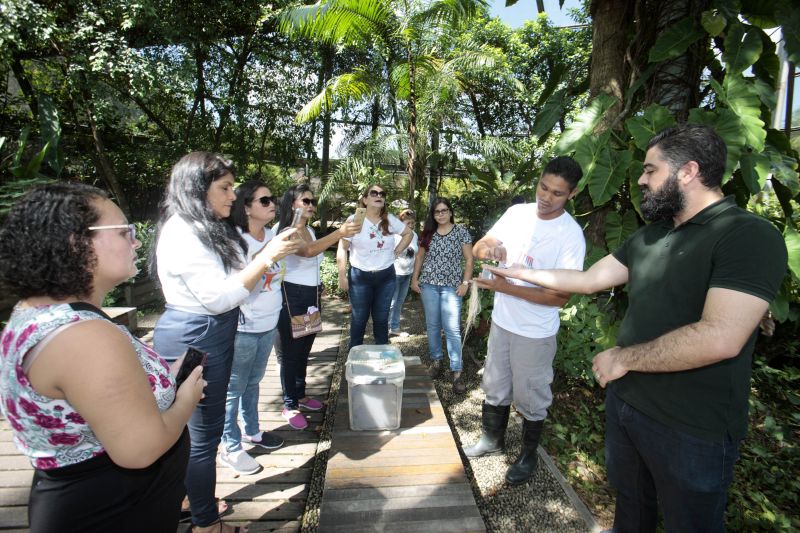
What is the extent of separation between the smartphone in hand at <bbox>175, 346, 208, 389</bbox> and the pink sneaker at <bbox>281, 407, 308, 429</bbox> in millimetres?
1958

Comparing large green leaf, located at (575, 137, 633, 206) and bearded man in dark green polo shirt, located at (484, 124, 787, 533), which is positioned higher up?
large green leaf, located at (575, 137, 633, 206)

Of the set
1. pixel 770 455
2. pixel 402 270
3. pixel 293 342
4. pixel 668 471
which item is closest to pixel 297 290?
pixel 293 342

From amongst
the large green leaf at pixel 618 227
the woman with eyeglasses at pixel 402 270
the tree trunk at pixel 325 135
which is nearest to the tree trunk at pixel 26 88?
the tree trunk at pixel 325 135

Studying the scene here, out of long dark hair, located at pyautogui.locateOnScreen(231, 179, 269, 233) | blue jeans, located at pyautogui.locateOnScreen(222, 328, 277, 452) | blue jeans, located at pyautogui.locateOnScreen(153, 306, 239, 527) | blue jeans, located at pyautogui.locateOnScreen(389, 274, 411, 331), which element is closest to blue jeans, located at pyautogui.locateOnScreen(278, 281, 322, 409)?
blue jeans, located at pyautogui.locateOnScreen(222, 328, 277, 452)

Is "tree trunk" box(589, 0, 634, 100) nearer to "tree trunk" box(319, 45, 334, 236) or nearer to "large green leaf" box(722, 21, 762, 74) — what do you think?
"large green leaf" box(722, 21, 762, 74)

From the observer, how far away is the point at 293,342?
10.4 feet

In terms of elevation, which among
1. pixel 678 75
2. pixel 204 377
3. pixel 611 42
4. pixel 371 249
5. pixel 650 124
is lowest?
pixel 204 377

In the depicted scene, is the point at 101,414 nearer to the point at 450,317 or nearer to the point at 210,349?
the point at 210,349

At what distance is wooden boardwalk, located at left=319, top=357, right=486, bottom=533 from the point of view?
7.02ft

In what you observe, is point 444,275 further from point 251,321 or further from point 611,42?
point 611,42

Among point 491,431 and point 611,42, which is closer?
point 491,431

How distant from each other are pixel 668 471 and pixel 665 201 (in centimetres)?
108

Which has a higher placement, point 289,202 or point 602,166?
point 602,166

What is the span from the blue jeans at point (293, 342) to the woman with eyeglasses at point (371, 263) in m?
0.55
